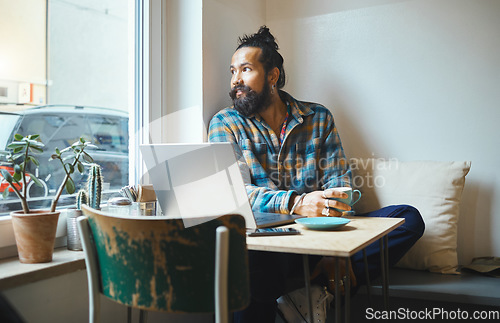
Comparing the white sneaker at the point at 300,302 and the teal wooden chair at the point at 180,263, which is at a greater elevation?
the teal wooden chair at the point at 180,263

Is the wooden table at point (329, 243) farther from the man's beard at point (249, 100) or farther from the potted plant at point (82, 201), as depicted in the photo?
the man's beard at point (249, 100)

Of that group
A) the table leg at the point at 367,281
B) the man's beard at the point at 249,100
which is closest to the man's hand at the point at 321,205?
the table leg at the point at 367,281

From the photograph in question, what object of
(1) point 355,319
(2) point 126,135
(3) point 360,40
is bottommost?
(1) point 355,319

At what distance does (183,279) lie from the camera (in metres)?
1.08

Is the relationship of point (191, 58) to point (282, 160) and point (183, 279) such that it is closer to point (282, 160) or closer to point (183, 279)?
point (282, 160)

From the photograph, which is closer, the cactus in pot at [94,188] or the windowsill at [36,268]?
the windowsill at [36,268]

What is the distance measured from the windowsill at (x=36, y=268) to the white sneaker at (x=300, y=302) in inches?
29.7

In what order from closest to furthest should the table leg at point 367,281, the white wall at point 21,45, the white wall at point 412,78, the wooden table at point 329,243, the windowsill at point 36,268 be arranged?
1. the wooden table at point 329,243
2. the windowsill at point 36,268
3. the white wall at point 21,45
4. the table leg at point 367,281
5. the white wall at point 412,78

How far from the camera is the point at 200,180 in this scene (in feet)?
4.83

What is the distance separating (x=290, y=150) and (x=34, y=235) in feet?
4.24

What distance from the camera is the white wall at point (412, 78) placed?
8.11 feet

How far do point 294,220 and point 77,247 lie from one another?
77 centimetres

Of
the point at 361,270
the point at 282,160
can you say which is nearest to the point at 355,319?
the point at 361,270

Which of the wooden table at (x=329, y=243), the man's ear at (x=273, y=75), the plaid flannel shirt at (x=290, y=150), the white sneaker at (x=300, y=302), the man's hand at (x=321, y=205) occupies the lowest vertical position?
the white sneaker at (x=300, y=302)
